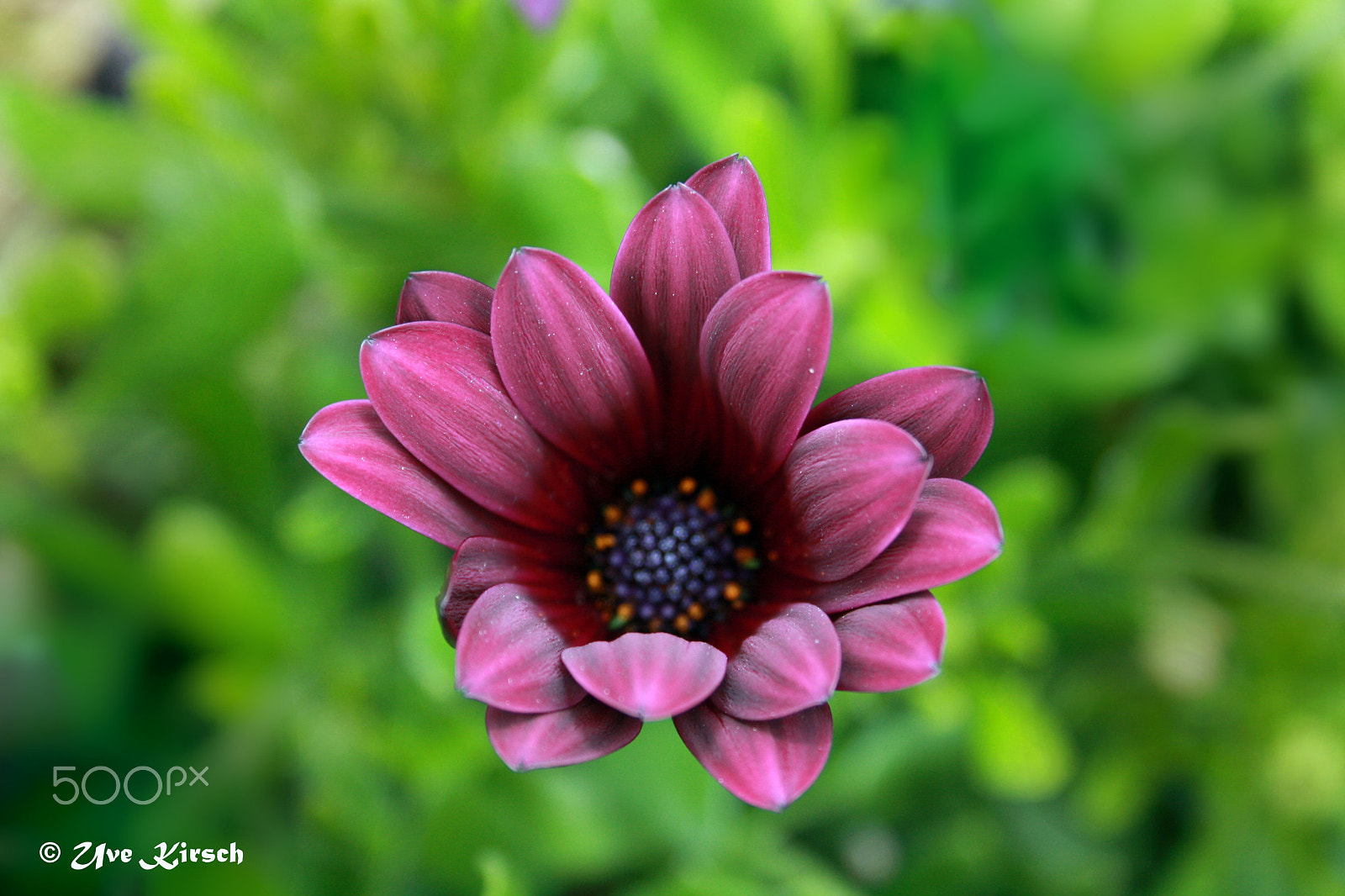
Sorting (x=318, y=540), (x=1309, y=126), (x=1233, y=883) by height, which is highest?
(x=1309, y=126)

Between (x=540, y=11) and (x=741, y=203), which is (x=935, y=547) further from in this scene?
(x=540, y=11)

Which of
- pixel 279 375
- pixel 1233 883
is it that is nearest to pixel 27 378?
pixel 279 375

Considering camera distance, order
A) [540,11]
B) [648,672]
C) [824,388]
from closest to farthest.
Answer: [648,672]
[540,11]
[824,388]

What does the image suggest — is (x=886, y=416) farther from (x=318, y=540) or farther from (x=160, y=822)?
(x=160, y=822)

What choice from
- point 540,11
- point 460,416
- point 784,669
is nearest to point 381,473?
point 460,416

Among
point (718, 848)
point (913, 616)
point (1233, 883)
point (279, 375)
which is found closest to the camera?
point (913, 616)

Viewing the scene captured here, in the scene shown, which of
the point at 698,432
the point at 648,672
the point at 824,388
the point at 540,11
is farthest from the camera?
the point at 824,388

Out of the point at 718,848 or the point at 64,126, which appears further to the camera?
the point at 64,126

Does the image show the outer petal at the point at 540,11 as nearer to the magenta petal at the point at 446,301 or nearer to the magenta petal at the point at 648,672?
the magenta petal at the point at 446,301
